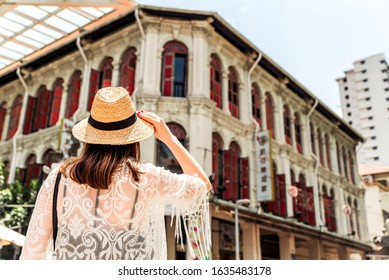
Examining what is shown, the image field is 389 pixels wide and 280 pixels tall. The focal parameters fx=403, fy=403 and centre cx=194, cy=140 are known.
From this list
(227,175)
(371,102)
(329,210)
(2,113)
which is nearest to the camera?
(227,175)

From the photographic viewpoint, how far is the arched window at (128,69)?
13508 millimetres

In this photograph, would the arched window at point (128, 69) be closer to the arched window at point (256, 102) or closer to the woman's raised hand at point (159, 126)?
the arched window at point (256, 102)

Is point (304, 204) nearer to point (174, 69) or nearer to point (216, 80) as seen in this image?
point (216, 80)

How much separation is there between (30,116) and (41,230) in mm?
16297

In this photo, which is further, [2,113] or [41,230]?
[2,113]

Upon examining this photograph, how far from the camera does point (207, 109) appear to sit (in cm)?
1310

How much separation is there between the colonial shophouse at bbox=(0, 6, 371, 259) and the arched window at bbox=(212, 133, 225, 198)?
0.12ft

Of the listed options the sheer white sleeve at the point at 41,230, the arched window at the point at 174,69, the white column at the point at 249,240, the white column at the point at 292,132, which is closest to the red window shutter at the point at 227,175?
the white column at the point at 249,240

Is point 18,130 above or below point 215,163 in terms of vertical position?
above

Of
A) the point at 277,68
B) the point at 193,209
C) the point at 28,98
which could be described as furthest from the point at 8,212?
the point at 193,209

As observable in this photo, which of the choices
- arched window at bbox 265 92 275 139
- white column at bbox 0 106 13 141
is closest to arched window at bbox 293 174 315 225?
arched window at bbox 265 92 275 139

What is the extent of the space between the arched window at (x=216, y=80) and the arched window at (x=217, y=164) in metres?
1.31

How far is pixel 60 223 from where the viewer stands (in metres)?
1.30

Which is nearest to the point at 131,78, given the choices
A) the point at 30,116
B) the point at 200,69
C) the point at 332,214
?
the point at 200,69
